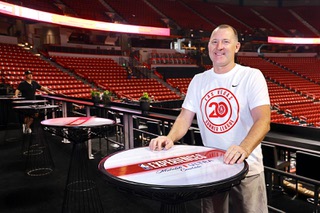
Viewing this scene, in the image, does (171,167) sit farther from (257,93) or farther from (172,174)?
(257,93)

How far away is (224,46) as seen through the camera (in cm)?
121

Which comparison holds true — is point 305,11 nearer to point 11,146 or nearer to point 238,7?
point 238,7

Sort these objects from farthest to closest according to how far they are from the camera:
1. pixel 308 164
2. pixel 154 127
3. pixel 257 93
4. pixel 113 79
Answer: pixel 113 79
pixel 154 127
pixel 308 164
pixel 257 93

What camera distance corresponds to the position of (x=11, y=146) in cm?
471

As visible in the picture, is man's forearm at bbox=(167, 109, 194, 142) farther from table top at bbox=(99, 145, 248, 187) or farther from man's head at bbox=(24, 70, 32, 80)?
man's head at bbox=(24, 70, 32, 80)

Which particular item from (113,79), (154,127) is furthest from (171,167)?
(113,79)

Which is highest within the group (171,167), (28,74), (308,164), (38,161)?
(28,74)

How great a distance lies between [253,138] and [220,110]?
Result: 203mm

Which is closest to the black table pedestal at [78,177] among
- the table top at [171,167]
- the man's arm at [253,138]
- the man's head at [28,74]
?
the table top at [171,167]

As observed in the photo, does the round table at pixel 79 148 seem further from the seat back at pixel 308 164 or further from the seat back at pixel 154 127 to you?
the seat back at pixel 308 164

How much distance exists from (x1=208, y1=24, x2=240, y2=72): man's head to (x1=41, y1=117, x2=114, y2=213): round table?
4.01 feet

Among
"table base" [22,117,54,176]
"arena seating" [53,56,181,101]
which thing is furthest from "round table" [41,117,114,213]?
"arena seating" [53,56,181,101]

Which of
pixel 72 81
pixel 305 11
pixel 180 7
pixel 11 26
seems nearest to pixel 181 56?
pixel 180 7

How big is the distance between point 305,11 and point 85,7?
1869 cm
